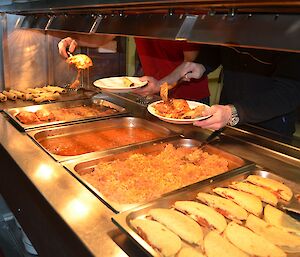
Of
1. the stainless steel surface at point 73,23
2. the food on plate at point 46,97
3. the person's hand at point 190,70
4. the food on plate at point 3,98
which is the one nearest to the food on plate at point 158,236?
the stainless steel surface at point 73,23

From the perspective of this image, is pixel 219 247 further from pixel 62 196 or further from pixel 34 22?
pixel 34 22

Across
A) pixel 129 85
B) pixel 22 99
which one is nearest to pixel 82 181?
pixel 129 85

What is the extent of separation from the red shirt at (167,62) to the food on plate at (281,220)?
4.88ft

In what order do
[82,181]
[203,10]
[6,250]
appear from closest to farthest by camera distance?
[203,10]
[82,181]
[6,250]

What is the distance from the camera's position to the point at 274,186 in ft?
3.70

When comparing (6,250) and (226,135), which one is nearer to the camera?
(226,135)

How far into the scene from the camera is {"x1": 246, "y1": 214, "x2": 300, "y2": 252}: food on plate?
0.86m

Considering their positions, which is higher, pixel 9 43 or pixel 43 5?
pixel 43 5

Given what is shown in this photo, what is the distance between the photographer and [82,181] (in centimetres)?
113

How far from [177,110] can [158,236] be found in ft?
2.29

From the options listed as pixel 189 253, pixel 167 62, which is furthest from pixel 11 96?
pixel 189 253

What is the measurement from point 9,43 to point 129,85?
3.65 feet

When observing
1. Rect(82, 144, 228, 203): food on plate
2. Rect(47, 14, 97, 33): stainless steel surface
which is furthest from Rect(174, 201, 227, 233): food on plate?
Rect(47, 14, 97, 33): stainless steel surface

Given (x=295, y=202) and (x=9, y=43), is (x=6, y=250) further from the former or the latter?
(x=295, y=202)
